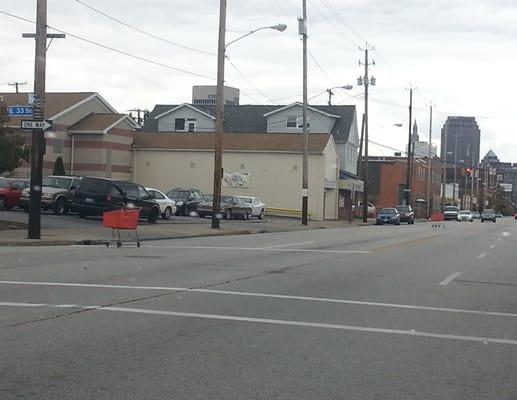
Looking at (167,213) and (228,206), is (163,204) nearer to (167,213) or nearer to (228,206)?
(167,213)

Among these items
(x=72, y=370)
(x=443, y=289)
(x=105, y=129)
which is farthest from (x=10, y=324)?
(x=105, y=129)

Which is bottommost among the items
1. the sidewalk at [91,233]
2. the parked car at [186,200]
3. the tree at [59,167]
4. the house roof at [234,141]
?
the sidewalk at [91,233]

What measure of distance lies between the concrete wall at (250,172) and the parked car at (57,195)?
21.3 metres

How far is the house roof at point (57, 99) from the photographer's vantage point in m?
47.8

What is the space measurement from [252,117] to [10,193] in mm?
39344

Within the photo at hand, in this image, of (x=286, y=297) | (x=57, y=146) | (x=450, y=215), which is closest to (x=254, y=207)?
(x=57, y=146)

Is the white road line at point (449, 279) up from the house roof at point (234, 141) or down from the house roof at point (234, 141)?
down

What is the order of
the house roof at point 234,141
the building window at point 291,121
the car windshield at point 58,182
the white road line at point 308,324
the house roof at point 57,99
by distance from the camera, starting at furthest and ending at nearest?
1. the building window at point 291,121
2. the house roof at point 234,141
3. the house roof at point 57,99
4. the car windshield at point 58,182
5. the white road line at point 308,324

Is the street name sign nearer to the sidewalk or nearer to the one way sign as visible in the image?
the one way sign

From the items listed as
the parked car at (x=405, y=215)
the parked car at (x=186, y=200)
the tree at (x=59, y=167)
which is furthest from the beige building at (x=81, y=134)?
the parked car at (x=405, y=215)

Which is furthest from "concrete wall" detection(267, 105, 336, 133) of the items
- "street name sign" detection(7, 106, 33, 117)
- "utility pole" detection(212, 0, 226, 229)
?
"street name sign" detection(7, 106, 33, 117)

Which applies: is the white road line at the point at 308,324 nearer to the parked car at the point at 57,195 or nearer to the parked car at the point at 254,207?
the parked car at the point at 57,195

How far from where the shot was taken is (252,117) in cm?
6981

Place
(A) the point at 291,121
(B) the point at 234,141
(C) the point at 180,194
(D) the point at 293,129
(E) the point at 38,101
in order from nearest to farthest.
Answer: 1. (E) the point at 38,101
2. (C) the point at 180,194
3. (B) the point at 234,141
4. (D) the point at 293,129
5. (A) the point at 291,121
